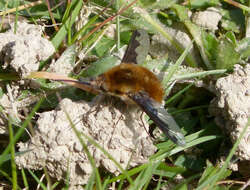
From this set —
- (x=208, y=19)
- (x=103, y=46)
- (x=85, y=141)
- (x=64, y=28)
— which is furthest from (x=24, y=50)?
(x=208, y=19)

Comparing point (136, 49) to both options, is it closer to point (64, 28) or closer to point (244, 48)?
point (64, 28)

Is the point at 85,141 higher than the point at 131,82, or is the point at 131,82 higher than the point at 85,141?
the point at 131,82

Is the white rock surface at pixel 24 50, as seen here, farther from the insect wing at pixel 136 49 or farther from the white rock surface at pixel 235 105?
the white rock surface at pixel 235 105

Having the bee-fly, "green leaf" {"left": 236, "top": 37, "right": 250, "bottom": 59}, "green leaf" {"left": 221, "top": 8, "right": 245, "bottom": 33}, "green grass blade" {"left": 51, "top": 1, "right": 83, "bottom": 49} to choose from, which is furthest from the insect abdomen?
"green leaf" {"left": 221, "top": 8, "right": 245, "bottom": 33}

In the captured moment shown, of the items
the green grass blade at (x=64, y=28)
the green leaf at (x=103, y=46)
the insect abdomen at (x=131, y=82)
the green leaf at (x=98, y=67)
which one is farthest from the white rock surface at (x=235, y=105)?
the green grass blade at (x=64, y=28)

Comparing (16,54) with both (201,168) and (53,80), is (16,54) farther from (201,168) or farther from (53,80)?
(201,168)

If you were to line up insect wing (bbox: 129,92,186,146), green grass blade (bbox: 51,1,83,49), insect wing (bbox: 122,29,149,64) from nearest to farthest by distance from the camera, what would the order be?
insect wing (bbox: 129,92,186,146), insect wing (bbox: 122,29,149,64), green grass blade (bbox: 51,1,83,49)

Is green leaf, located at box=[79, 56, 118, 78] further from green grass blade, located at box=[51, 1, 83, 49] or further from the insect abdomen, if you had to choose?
the insect abdomen
